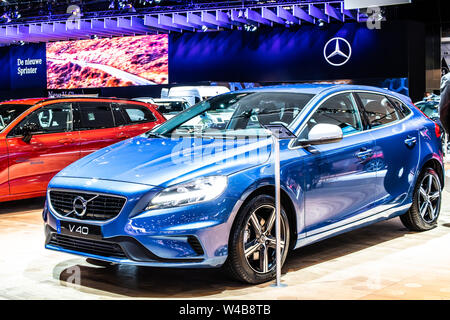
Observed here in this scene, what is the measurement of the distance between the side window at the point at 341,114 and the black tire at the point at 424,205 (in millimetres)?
1148

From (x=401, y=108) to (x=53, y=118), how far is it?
4403mm

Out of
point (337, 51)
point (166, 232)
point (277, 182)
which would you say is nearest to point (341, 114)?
point (277, 182)

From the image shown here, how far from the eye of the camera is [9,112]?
314 inches

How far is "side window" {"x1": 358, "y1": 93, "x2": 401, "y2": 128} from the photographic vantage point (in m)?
5.65

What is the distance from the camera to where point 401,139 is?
5801 millimetres

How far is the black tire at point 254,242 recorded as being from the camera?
4.23m

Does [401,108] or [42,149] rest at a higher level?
[401,108]

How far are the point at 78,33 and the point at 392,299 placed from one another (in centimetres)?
2539

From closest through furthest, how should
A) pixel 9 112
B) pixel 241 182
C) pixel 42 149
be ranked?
pixel 241 182, pixel 42 149, pixel 9 112

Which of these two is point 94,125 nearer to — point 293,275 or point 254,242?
point 293,275

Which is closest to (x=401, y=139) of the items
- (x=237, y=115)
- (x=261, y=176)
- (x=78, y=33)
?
(x=237, y=115)

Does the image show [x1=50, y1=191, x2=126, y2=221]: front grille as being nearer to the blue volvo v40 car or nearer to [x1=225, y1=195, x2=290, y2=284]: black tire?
the blue volvo v40 car

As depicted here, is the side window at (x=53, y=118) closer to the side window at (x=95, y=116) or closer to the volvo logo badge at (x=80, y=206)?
the side window at (x=95, y=116)

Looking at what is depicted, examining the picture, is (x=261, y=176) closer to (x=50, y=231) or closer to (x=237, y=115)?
(x=237, y=115)
